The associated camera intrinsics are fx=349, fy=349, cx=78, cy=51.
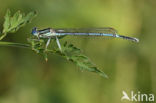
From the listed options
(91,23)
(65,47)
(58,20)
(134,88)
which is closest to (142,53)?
(134,88)

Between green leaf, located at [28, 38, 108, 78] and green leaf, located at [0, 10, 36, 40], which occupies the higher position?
green leaf, located at [0, 10, 36, 40]

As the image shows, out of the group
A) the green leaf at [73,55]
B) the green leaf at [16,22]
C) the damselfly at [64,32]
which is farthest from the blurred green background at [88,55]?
the green leaf at [73,55]

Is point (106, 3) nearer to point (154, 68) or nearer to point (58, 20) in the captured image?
point (58, 20)

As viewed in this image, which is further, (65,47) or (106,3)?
(106,3)

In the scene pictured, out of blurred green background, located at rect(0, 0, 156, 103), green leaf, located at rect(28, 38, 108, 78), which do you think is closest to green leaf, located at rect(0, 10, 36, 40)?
green leaf, located at rect(28, 38, 108, 78)

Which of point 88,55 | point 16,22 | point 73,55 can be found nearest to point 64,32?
point 16,22

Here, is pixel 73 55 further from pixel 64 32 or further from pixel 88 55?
pixel 88 55

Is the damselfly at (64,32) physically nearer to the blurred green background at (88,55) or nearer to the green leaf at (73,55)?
the green leaf at (73,55)

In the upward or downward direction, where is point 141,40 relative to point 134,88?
upward

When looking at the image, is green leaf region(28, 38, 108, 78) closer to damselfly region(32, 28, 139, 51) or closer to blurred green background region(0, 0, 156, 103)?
damselfly region(32, 28, 139, 51)
